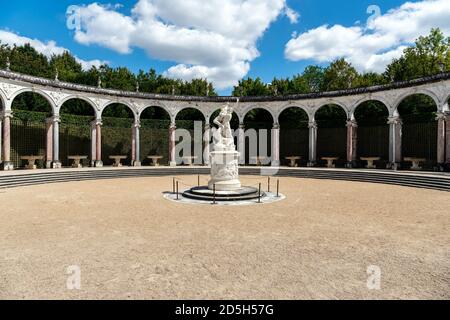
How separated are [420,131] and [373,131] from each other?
4378 mm

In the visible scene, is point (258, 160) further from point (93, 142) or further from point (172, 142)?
point (93, 142)

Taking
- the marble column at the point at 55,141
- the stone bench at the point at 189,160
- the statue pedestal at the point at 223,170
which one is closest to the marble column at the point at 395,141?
the statue pedestal at the point at 223,170

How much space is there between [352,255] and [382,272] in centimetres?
91

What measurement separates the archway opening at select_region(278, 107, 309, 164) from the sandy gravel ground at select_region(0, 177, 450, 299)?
22852mm

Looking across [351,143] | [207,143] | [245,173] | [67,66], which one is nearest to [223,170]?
[245,173]

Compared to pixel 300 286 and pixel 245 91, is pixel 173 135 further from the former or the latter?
pixel 300 286

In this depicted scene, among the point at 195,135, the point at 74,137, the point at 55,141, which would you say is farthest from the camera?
A: the point at 195,135

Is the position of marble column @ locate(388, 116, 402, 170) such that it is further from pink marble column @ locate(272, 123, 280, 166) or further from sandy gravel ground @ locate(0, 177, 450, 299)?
sandy gravel ground @ locate(0, 177, 450, 299)

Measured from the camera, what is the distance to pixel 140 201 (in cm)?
1293

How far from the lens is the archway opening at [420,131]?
25984 millimetres

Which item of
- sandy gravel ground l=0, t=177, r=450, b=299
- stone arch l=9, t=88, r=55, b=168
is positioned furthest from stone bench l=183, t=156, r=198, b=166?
sandy gravel ground l=0, t=177, r=450, b=299

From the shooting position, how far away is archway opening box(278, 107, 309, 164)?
34781 mm

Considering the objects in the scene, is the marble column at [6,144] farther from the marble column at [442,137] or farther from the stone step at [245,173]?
the marble column at [442,137]

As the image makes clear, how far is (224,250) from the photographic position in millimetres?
6785
